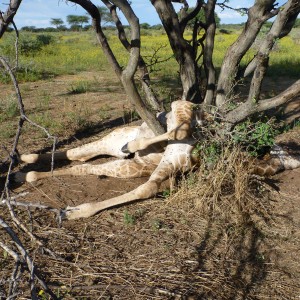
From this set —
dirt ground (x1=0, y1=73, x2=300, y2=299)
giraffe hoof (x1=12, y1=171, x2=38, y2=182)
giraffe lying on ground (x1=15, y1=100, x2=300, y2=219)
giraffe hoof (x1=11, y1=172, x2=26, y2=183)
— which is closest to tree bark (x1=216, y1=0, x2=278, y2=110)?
giraffe lying on ground (x1=15, y1=100, x2=300, y2=219)

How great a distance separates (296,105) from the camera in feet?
27.4

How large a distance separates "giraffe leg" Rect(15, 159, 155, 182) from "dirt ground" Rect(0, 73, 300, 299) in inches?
3.4

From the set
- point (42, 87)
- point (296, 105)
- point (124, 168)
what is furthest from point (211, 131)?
point (42, 87)

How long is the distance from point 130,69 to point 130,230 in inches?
66.1

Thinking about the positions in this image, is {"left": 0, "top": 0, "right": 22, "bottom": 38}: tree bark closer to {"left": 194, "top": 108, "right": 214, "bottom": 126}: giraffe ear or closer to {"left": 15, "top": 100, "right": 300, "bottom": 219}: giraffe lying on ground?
{"left": 15, "top": 100, "right": 300, "bottom": 219}: giraffe lying on ground

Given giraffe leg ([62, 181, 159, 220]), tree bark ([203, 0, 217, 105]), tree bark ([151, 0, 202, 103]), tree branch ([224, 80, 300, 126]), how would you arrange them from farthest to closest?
tree bark ([203, 0, 217, 105])
tree bark ([151, 0, 202, 103])
tree branch ([224, 80, 300, 126])
giraffe leg ([62, 181, 159, 220])

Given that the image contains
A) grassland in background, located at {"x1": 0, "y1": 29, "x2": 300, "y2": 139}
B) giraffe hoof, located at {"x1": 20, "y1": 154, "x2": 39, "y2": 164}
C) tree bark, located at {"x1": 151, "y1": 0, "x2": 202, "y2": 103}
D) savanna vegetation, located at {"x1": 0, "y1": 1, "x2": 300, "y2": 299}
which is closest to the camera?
savanna vegetation, located at {"x1": 0, "y1": 1, "x2": 300, "y2": 299}

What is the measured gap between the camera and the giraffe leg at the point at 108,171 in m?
5.00

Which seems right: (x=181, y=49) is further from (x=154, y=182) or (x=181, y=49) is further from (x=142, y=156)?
(x=154, y=182)

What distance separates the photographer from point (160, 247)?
367cm

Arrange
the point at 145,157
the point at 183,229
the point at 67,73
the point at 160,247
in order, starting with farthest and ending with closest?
1. the point at 67,73
2. the point at 145,157
3. the point at 183,229
4. the point at 160,247

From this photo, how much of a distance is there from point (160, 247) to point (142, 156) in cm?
165

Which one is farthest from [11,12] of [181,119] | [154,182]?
[154,182]

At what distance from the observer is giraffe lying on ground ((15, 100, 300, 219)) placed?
4473 mm
